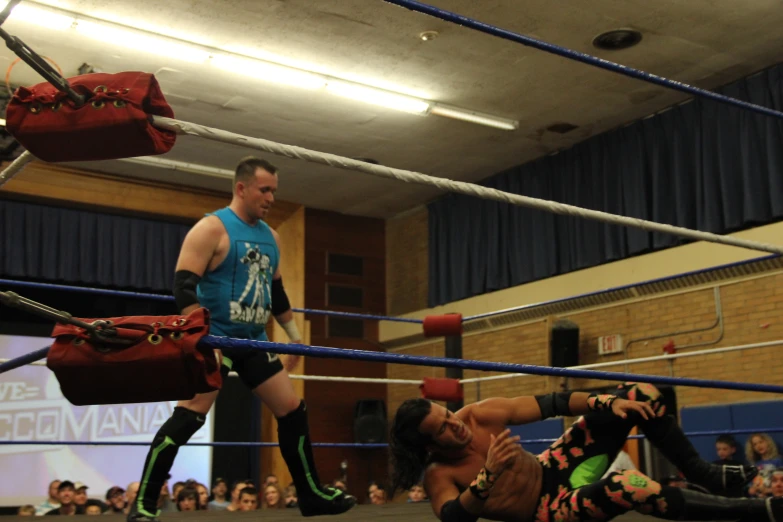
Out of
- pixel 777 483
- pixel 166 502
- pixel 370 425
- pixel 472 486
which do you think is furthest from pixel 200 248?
pixel 370 425

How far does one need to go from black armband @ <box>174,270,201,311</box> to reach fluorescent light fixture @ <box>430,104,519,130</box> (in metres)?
4.54

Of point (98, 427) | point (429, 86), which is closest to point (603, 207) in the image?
point (429, 86)

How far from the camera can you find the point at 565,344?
675 cm

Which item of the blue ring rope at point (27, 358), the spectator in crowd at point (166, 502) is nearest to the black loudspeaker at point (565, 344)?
the spectator in crowd at point (166, 502)

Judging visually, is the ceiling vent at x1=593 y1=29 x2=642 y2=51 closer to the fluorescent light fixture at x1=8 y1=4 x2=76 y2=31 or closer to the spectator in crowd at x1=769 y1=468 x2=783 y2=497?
the spectator in crowd at x1=769 y1=468 x2=783 y2=497

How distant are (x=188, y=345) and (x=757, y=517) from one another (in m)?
1.35

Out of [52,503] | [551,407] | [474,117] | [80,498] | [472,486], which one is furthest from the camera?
[474,117]

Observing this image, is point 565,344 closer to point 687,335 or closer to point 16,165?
point 687,335

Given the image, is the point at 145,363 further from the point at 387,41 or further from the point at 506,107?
the point at 506,107

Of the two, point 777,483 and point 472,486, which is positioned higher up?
point 472,486

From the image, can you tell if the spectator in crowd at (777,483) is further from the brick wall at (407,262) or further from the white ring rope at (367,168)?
the brick wall at (407,262)

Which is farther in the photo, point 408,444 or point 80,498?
point 80,498

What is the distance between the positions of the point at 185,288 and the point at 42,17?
3.76m

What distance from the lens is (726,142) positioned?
19.8 ft
